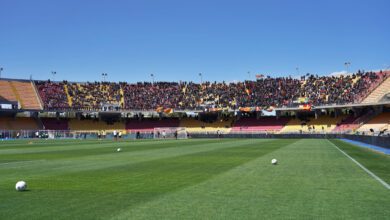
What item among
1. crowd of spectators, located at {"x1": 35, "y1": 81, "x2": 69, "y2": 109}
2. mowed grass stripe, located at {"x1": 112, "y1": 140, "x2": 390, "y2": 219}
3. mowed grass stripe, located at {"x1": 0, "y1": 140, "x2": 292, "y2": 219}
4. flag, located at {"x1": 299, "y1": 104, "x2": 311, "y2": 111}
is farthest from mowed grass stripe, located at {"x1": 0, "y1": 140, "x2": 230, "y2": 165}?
crowd of spectators, located at {"x1": 35, "y1": 81, "x2": 69, "y2": 109}

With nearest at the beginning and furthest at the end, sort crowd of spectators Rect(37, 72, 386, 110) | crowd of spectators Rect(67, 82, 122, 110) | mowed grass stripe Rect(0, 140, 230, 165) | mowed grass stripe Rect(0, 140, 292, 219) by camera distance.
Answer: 1. mowed grass stripe Rect(0, 140, 292, 219)
2. mowed grass stripe Rect(0, 140, 230, 165)
3. crowd of spectators Rect(37, 72, 386, 110)
4. crowd of spectators Rect(67, 82, 122, 110)

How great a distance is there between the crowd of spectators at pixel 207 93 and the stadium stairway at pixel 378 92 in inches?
203

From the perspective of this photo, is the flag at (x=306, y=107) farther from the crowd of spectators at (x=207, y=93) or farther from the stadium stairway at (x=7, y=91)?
the stadium stairway at (x=7, y=91)

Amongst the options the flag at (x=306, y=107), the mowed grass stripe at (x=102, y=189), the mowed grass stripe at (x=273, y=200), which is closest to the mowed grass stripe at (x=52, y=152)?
the mowed grass stripe at (x=102, y=189)

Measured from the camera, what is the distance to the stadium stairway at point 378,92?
68562mm

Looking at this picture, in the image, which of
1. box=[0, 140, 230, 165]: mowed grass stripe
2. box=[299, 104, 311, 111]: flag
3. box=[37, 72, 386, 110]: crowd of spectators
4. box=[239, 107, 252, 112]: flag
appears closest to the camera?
box=[0, 140, 230, 165]: mowed grass stripe

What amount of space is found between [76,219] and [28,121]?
84.4m

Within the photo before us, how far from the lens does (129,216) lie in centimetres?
793

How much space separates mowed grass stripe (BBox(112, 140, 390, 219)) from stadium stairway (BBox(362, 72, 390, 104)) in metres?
59.3

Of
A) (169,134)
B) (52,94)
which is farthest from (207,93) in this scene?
(52,94)

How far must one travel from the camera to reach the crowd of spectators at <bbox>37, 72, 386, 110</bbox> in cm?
8320

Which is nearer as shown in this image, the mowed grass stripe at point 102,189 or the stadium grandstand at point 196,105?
the mowed grass stripe at point 102,189

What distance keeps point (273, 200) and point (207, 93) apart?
89.5m

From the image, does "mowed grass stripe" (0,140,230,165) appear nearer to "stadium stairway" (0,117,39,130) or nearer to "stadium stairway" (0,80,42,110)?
"stadium stairway" (0,117,39,130)
